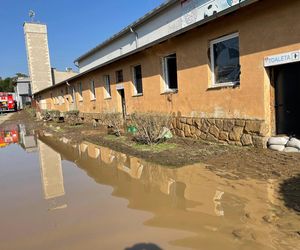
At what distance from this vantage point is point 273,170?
5836mm

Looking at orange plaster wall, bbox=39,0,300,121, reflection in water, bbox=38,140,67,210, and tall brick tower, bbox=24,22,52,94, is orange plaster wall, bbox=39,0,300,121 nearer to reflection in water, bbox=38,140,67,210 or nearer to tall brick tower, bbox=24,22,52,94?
reflection in water, bbox=38,140,67,210

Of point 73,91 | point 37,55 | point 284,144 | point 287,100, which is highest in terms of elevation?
point 37,55

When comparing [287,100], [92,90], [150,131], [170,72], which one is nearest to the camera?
[287,100]

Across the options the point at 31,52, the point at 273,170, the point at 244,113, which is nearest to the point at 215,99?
the point at 244,113

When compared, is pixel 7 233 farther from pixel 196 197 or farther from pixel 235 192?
pixel 235 192

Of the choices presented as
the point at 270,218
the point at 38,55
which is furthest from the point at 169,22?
the point at 38,55

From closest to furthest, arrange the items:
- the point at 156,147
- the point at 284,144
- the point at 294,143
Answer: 1. the point at 294,143
2. the point at 284,144
3. the point at 156,147

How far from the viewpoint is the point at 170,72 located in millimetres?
11609

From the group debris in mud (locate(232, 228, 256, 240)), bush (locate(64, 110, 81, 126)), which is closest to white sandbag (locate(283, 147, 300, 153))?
debris in mud (locate(232, 228, 256, 240))

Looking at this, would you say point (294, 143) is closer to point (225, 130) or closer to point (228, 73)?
point (225, 130)

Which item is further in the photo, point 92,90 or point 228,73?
point 92,90

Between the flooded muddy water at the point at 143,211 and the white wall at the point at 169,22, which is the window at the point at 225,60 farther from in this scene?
the flooded muddy water at the point at 143,211

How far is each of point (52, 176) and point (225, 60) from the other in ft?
19.7

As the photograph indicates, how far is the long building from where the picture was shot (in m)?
7.18
